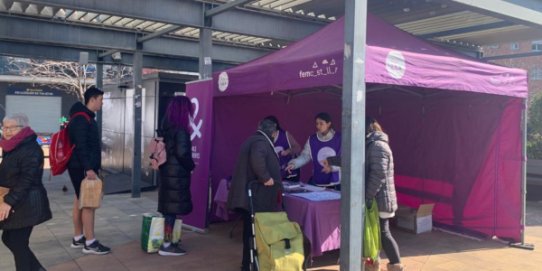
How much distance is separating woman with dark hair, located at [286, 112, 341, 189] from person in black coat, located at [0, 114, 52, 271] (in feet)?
9.04

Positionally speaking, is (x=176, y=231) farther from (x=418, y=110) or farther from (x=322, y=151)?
(x=418, y=110)

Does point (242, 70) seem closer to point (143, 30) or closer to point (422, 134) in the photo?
point (422, 134)

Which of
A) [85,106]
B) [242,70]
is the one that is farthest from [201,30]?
[85,106]

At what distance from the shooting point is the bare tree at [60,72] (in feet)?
81.6

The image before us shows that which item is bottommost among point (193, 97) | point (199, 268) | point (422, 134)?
point (199, 268)

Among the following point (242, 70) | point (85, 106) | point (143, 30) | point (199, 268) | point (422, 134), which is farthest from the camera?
point (143, 30)

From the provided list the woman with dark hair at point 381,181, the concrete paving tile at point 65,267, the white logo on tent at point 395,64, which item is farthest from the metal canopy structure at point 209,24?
the concrete paving tile at point 65,267

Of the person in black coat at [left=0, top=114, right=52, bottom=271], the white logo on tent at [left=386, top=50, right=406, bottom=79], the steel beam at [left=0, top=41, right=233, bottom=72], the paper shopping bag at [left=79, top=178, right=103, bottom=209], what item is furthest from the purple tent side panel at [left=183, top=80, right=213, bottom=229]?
the steel beam at [left=0, top=41, right=233, bottom=72]

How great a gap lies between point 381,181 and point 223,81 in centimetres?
272

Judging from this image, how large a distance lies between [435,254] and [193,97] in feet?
12.8

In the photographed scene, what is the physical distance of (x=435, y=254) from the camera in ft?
18.2

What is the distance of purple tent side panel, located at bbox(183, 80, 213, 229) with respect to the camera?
20.5 ft

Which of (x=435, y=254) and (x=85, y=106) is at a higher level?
(x=85, y=106)

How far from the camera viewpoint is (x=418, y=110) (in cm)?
717
